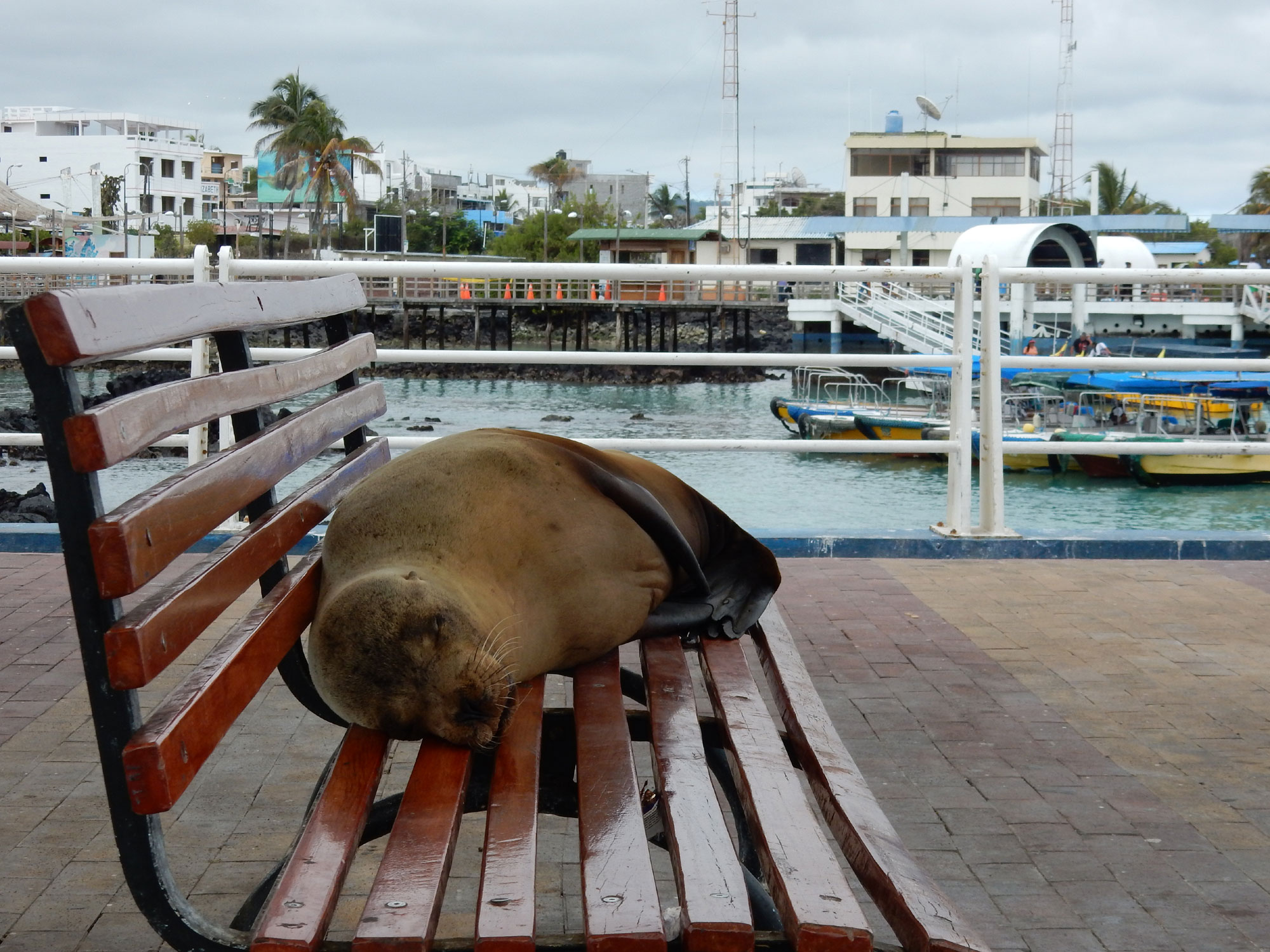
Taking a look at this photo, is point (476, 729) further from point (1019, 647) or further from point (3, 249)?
point (3, 249)

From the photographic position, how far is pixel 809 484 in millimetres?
26797

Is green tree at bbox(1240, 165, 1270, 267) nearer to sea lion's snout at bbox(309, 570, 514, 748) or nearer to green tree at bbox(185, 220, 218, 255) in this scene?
green tree at bbox(185, 220, 218, 255)

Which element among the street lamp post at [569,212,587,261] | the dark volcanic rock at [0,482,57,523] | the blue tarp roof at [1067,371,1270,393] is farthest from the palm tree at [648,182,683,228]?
the dark volcanic rock at [0,482,57,523]

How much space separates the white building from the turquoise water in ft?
172

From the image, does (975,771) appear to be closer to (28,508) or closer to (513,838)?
(513,838)

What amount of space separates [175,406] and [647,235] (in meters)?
64.7

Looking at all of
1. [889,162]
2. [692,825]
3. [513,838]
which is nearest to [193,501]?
[513,838]

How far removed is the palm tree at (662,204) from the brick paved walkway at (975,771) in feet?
345

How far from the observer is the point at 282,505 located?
7.40ft

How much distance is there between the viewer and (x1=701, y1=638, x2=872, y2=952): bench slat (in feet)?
4.25

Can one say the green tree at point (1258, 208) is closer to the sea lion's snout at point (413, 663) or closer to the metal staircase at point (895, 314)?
the metal staircase at point (895, 314)

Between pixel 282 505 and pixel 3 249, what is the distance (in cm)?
6850

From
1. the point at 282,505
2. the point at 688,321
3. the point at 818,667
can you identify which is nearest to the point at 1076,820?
the point at 818,667

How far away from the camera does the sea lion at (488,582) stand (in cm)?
173
